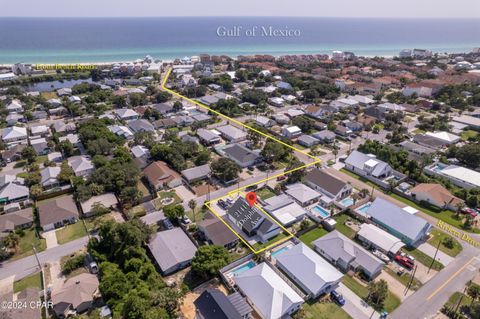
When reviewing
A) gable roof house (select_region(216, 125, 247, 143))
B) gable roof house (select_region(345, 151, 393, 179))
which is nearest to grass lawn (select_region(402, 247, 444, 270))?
gable roof house (select_region(345, 151, 393, 179))

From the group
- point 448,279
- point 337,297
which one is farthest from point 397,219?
point 337,297

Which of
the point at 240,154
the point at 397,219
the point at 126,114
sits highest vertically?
the point at 126,114

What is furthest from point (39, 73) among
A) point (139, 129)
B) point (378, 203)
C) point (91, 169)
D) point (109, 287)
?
point (378, 203)

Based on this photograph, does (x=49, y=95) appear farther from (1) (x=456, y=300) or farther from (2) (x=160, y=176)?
(1) (x=456, y=300)

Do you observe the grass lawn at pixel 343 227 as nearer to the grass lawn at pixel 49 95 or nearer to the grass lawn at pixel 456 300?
the grass lawn at pixel 456 300

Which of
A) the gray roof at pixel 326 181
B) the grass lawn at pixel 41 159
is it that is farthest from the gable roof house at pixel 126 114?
the gray roof at pixel 326 181

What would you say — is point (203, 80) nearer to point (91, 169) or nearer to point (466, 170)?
point (91, 169)
